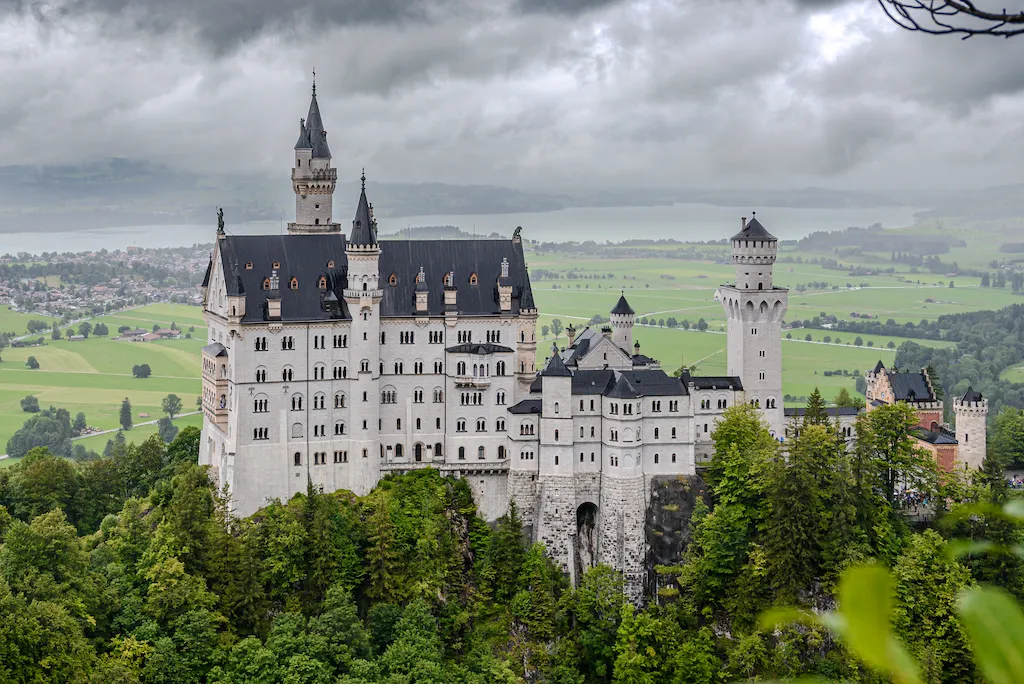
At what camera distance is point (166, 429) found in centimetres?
15088

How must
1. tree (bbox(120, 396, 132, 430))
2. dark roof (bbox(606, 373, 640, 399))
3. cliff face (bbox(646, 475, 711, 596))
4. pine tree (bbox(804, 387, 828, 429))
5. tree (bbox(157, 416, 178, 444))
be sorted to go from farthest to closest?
tree (bbox(120, 396, 132, 430)), tree (bbox(157, 416, 178, 444)), pine tree (bbox(804, 387, 828, 429)), cliff face (bbox(646, 475, 711, 596)), dark roof (bbox(606, 373, 640, 399))

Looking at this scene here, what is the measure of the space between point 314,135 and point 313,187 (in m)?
4.15

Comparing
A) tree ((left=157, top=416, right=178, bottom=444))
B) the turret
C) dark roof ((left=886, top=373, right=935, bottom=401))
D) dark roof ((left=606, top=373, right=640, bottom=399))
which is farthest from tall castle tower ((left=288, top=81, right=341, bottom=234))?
tree ((left=157, top=416, right=178, bottom=444))

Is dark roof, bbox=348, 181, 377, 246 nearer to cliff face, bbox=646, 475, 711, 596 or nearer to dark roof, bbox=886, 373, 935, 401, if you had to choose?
cliff face, bbox=646, 475, 711, 596

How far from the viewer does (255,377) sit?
75.9 meters

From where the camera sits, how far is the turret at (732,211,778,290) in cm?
8094

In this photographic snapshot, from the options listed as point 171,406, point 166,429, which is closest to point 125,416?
point 171,406

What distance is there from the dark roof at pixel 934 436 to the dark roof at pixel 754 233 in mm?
17542

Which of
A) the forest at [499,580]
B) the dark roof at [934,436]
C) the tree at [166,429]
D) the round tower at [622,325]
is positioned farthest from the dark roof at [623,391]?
the tree at [166,429]

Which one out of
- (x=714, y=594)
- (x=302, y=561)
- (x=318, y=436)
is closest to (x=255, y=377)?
(x=318, y=436)

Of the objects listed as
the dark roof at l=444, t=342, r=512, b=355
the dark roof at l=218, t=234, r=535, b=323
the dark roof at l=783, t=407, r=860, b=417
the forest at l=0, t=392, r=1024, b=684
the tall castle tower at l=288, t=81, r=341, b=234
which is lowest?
the forest at l=0, t=392, r=1024, b=684

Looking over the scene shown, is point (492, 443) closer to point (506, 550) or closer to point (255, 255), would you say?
point (506, 550)

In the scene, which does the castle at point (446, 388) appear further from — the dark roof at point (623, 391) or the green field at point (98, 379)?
the green field at point (98, 379)

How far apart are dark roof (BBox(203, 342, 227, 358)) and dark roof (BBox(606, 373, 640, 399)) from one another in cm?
2437
